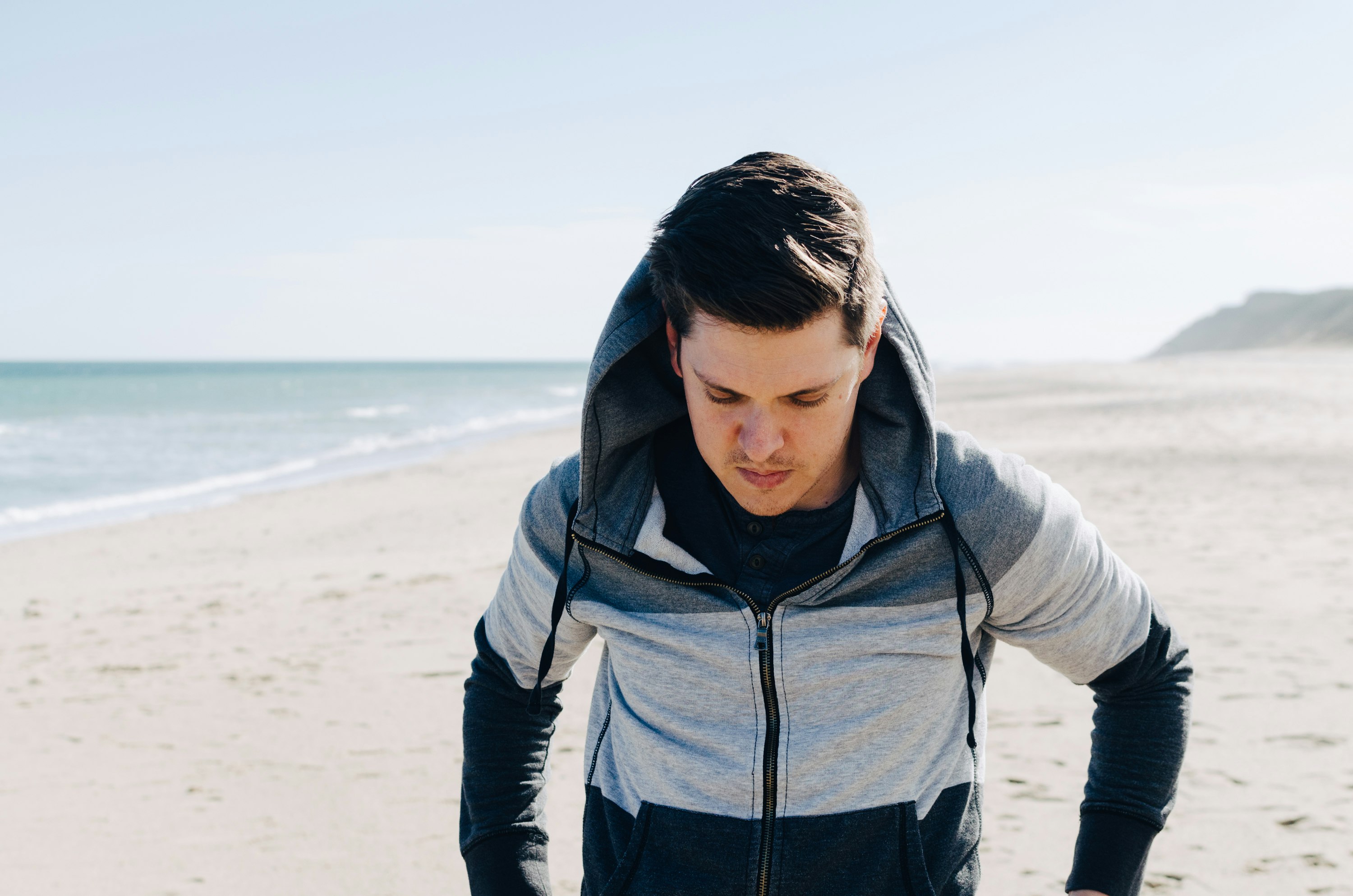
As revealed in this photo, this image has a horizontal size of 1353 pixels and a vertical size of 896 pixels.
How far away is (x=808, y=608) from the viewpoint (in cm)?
164

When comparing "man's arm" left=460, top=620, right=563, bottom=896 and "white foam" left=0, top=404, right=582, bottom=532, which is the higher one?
"man's arm" left=460, top=620, right=563, bottom=896

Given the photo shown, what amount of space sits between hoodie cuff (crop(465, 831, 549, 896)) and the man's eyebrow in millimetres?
885

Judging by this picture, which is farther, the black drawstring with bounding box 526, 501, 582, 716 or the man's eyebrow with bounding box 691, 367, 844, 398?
the black drawstring with bounding box 526, 501, 582, 716

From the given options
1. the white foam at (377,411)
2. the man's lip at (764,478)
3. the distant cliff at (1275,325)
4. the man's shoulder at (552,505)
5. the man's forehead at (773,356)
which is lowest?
the white foam at (377,411)

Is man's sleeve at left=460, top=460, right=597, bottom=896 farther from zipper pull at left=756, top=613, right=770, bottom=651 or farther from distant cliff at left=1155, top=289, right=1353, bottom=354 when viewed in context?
distant cliff at left=1155, top=289, right=1353, bottom=354

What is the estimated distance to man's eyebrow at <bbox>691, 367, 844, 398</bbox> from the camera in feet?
5.16

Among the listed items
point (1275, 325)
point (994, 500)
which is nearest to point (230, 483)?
point (994, 500)

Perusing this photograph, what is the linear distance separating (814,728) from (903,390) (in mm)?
608

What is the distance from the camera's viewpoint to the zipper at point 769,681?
1.57 m

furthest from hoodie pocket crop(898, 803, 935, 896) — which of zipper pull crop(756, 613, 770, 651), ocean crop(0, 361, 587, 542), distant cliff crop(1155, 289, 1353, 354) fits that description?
distant cliff crop(1155, 289, 1353, 354)

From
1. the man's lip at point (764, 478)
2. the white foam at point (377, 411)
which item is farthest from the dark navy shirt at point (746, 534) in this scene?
the white foam at point (377, 411)

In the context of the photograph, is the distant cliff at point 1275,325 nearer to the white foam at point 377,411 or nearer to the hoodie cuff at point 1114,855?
the white foam at point 377,411

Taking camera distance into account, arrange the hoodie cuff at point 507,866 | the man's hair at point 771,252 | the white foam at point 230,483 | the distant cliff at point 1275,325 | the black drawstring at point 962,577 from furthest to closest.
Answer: the distant cliff at point 1275,325 → the white foam at point 230,483 → the hoodie cuff at point 507,866 → the black drawstring at point 962,577 → the man's hair at point 771,252

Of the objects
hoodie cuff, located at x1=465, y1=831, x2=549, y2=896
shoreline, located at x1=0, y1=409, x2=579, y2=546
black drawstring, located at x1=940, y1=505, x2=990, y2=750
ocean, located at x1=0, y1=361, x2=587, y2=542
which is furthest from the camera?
ocean, located at x1=0, y1=361, x2=587, y2=542
